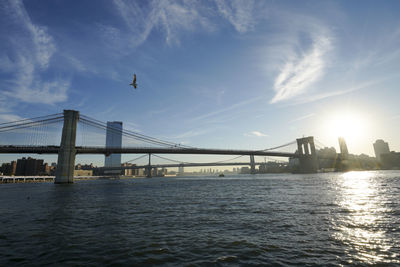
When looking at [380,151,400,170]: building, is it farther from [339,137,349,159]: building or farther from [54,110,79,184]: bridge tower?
[54,110,79,184]: bridge tower

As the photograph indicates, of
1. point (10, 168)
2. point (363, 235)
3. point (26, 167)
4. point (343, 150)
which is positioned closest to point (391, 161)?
point (343, 150)

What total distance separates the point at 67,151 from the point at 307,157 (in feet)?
310

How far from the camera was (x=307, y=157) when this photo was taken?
317 feet

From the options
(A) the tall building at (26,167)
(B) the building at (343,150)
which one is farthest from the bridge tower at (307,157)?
(A) the tall building at (26,167)

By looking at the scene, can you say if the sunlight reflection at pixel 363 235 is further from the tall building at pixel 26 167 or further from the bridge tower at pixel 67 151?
the tall building at pixel 26 167

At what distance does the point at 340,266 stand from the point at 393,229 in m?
4.99

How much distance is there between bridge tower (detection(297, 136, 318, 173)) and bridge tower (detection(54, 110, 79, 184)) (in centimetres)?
9066

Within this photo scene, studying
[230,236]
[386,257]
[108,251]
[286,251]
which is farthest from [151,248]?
[386,257]

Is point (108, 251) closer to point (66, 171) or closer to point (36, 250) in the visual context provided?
point (36, 250)

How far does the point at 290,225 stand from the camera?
8.75 metres

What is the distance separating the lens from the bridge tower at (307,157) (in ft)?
311

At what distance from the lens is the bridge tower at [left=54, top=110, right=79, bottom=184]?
147ft

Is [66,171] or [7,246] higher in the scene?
[66,171]

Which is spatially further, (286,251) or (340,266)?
(286,251)
